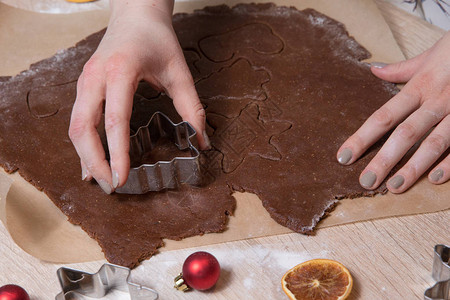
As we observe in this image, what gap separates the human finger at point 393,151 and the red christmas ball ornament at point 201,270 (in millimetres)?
498

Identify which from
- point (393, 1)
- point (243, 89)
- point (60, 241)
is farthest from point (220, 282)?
point (393, 1)

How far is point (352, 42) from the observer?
2.03 metres

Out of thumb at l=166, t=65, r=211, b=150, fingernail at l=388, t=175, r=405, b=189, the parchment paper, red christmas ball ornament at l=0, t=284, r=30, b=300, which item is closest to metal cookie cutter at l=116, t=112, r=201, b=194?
thumb at l=166, t=65, r=211, b=150

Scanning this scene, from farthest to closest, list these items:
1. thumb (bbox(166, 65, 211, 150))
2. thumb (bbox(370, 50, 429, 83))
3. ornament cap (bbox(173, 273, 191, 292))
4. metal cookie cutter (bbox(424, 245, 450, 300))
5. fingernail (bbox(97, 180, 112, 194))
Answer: thumb (bbox(370, 50, 429, 83))
thumb (bbox(166, 65, 211, 150))
fingernail (bbox(97, 180, 112, 194))
ornament cap (bbox(173, 273, 191, 292))
metal cookie cutter (bbox(424, 245, 450, 300))

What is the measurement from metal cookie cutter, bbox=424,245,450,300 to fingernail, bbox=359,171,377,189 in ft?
0.93

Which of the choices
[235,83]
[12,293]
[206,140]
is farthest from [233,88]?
[12,293]

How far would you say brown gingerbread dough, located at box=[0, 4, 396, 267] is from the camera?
1551 mm

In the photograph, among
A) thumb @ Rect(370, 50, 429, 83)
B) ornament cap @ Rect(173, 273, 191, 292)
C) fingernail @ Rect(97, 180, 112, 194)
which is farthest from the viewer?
thumb @ Rect(370, 50, 429, 83)

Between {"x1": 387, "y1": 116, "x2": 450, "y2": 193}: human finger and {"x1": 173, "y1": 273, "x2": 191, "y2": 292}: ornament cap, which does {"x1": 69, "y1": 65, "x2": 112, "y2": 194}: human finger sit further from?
{"x1": 387, "y1": 116, "x2": 450, "y2": 193}: human finger

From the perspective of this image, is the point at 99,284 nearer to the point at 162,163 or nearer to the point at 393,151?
the point at 162,163

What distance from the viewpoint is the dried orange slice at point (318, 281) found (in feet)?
4.33

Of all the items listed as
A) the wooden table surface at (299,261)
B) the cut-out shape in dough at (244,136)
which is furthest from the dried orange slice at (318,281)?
Answer: the cut-out shape in dough at (244,136)

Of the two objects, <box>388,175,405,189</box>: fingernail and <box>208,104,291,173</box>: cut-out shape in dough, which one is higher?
<box>388,175,405,189</box>: fingernail

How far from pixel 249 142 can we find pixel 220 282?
1.54 feet
